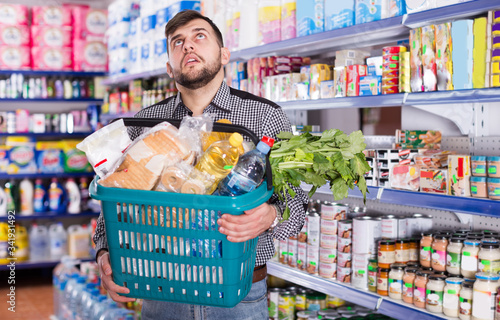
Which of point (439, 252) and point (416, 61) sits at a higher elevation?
point (416, 61)

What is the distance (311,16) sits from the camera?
3.01m

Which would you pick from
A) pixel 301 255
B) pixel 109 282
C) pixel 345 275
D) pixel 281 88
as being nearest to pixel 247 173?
pixel 109 282

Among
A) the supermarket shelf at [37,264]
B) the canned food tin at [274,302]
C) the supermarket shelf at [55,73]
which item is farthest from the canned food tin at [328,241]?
the supermarket shelf at [55,73]

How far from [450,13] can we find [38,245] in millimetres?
5896

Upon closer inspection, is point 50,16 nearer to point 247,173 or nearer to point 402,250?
point 402,250

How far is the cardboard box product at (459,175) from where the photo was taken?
2297mm

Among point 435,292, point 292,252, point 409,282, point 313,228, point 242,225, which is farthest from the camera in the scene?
point 292,252

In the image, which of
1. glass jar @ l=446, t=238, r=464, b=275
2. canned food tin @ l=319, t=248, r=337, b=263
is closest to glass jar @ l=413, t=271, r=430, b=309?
glass jar @ l=446, t=238, r=464, b=275

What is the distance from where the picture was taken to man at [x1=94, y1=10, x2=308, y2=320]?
74.7 inches

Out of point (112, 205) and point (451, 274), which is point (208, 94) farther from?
point (451, 274)

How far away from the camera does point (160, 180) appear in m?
1.38

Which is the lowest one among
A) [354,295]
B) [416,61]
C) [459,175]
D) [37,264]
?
[37,264]

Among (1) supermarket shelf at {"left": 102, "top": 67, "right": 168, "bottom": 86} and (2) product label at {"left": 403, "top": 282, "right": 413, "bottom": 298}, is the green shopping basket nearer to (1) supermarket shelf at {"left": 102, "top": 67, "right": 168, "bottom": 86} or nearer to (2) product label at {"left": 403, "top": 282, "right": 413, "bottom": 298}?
(2) product label at {"left": 403, "top": 282, "right": 413, "bottom": 298}

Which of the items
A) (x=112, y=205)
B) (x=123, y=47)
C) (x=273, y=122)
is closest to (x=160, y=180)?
(x=112, y=205)
